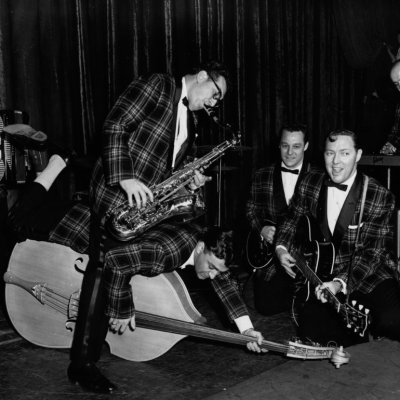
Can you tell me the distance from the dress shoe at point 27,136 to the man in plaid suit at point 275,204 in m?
1.72

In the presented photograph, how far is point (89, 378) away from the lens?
9.28ft

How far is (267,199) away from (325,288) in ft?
5.09

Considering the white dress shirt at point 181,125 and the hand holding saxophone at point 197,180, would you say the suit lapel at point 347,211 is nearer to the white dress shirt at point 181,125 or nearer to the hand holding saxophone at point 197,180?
the hand holding saxophone at point 197,180

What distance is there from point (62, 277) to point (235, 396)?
1.31 metres

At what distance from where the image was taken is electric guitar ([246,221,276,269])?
4152 millimetres

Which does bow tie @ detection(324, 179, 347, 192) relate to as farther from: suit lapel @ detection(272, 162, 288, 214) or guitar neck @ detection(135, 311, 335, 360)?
guitar neck @ detection(135, 311, 335, 360)

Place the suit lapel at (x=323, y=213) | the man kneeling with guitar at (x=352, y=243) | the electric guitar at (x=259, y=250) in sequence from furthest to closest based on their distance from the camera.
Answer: the electric guitar at (x=259, y=250)
the suit lapel at (x=323, y=213)
the man kneeling with guitar at (x=352, y=243)

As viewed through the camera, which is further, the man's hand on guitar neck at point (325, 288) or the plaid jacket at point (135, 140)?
the man's hand on guitar neck at point (325, 288)

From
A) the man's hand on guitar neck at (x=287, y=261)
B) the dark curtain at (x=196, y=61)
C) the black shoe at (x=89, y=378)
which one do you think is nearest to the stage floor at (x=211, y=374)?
the black shoe at (x=89, y=378)

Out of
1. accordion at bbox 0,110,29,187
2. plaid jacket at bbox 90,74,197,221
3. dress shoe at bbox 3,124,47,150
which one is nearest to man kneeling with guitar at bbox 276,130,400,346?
plaid jacket at bbox 90,74,197,221

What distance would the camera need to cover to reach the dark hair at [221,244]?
289cm

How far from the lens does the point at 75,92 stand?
5008mm

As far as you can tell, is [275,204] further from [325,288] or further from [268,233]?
[325,288]

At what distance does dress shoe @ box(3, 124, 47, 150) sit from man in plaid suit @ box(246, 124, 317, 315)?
5.65 ft
